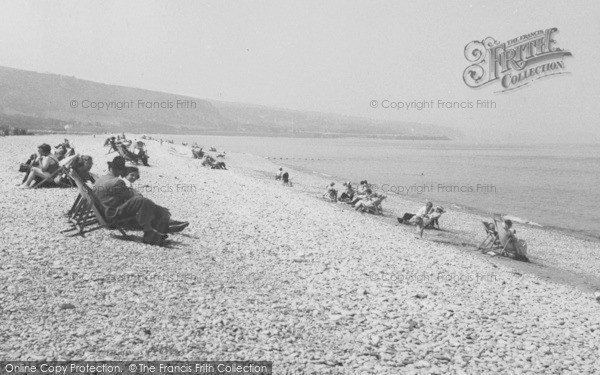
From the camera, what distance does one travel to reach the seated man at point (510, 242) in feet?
44.6

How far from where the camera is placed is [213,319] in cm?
616

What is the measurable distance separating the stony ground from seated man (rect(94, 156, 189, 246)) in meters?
0.40

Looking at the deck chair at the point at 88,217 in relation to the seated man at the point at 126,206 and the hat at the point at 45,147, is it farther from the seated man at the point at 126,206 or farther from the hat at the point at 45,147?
the hat at the point at 45,147

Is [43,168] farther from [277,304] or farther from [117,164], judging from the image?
[277,304]

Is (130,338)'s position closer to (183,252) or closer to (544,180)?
(183,252)

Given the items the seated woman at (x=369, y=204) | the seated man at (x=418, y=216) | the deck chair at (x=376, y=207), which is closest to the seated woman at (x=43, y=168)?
the seated woman at (x=369, y=204)

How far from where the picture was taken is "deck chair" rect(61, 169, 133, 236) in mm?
8852

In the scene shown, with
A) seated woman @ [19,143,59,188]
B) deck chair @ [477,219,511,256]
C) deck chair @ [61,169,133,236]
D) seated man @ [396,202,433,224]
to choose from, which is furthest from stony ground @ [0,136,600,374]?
seated man @ [396,202,433,224]

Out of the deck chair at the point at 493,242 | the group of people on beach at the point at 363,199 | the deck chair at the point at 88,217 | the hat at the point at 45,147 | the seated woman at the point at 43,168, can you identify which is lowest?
the deck chair at the point at 493,242

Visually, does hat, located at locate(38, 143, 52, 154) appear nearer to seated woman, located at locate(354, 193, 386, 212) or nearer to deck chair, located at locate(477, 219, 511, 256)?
seated woman, located at locate(354, 193, 386, 212)

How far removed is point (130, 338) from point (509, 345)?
17.2ft

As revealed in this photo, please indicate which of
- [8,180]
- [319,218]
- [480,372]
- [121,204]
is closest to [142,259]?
[121,204]

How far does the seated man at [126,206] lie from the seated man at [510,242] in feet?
33.4

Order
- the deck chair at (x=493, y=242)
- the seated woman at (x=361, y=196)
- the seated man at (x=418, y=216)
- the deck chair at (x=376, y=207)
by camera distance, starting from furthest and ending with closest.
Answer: the seated woman at (x=361, y=196) < the deck chair at (x=376, y=207) < the seated man at (x=418, y=216) < the deck chair at (x=493, y=242)
